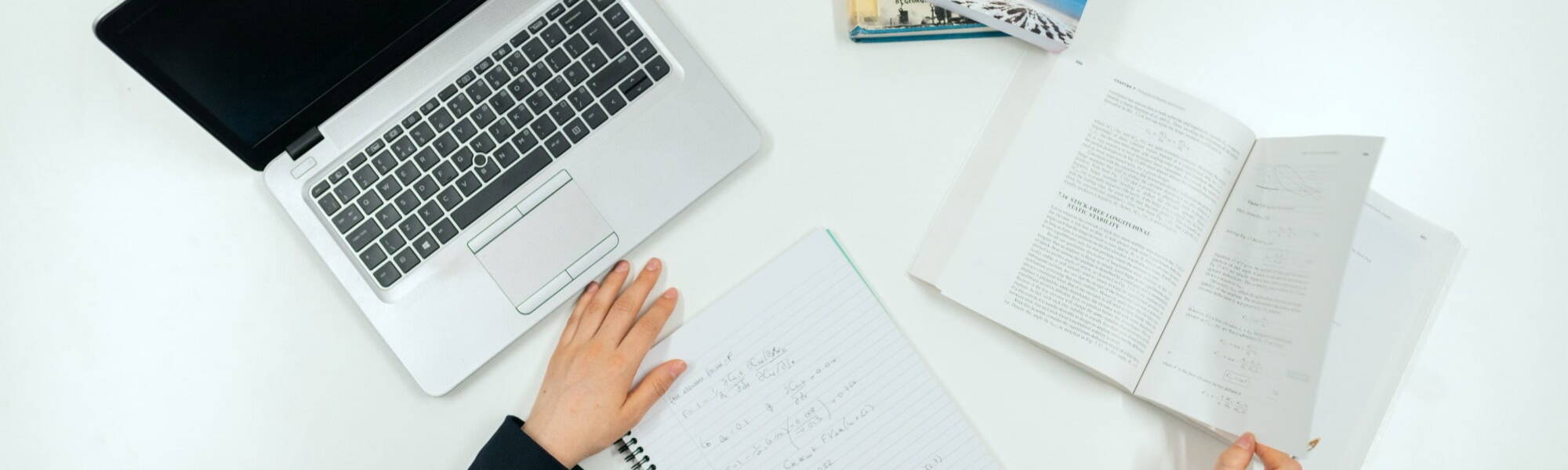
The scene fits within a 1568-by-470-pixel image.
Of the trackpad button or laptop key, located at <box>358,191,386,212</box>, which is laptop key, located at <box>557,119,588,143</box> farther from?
laptop key, located at <box>358,191,386,212</box>

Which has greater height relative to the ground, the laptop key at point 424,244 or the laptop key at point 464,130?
the laptop key at point 464,130

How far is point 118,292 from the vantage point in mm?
713

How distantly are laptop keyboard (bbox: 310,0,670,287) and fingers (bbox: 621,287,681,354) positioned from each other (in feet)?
0.47

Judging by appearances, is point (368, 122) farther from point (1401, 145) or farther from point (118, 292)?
point (1401, 145)

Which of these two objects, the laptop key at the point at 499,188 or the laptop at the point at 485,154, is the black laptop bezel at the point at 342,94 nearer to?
the laptop at the point at 485,154

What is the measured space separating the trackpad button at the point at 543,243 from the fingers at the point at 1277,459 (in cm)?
56

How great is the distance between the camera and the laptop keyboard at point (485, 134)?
2.23 ft

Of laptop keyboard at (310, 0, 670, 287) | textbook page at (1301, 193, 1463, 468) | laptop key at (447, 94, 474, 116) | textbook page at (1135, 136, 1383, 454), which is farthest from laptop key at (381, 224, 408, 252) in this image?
textbook page at (1301, 193, 1463, 468)

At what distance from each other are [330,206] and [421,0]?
6.8 inches

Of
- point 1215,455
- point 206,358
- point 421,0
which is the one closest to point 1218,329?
point 1215,455

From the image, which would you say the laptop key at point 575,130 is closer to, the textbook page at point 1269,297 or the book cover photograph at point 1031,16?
the book cover photograph at point 1031,16

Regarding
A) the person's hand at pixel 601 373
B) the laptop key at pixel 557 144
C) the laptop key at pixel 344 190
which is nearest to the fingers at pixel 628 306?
the person's hand at pixel 601 373

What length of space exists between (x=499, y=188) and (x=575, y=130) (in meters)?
0.07

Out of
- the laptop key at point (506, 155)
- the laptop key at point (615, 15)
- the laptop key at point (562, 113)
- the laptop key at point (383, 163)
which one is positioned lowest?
the laptop key at point (506, 155)
